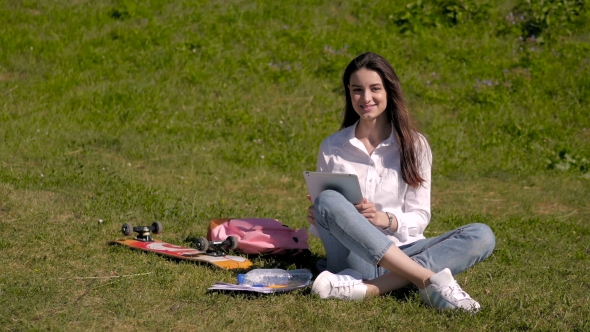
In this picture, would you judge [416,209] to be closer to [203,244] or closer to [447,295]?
[447,295]

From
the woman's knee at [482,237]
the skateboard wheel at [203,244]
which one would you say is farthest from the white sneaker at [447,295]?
the skateboard wheel at [203,244]

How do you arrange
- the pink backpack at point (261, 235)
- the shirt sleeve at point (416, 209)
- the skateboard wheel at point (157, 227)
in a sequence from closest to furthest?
the shirt sleeve at point (416, 209), the pink backpack at point (261, 235), the skateboard wheel at point (157, 227)

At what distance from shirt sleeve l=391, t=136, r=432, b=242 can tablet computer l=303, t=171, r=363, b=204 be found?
0.36m

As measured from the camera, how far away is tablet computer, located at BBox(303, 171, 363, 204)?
454 centimetres

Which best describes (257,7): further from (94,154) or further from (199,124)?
(94,154)

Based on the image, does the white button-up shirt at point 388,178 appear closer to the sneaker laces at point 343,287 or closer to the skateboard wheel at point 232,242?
the sneaker laces at point 343,287

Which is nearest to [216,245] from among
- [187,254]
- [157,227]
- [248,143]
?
[187,254]

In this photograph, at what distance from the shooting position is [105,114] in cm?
921

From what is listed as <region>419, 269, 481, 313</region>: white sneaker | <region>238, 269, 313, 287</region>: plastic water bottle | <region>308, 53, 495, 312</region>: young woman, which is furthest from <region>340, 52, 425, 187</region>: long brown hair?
<region>238, 269, 313, 287</region>: plastic water bottle

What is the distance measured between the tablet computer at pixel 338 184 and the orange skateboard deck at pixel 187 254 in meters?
0.84

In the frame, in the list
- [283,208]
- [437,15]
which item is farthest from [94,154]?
[437,15]

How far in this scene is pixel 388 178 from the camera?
16.1 ft

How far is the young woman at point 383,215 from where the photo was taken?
4441 millimetres

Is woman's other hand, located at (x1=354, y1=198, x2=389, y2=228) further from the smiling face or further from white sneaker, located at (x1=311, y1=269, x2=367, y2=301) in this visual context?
the smiling face
